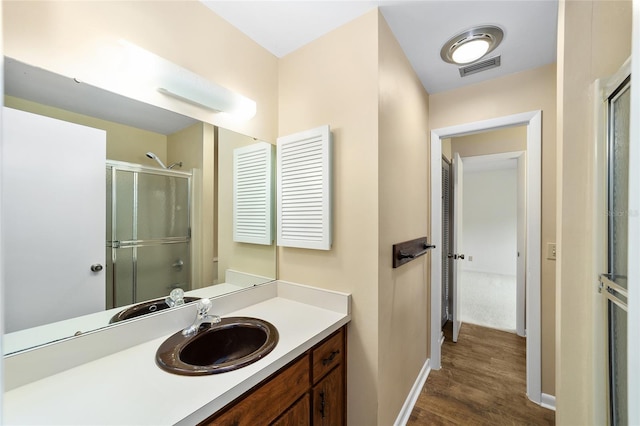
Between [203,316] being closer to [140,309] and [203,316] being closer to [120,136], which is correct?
[140,309]

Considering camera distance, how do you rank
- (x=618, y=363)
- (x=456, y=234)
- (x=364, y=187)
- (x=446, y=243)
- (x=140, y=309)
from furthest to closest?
(x=446, y=243) → (x=456, y=234) → (x=364, y=187) → (x=140, y=309) → (x=618, y=363)

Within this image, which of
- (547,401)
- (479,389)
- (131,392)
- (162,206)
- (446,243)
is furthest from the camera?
(446,243)

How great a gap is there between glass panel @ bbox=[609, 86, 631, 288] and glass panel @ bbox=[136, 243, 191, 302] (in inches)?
69.4

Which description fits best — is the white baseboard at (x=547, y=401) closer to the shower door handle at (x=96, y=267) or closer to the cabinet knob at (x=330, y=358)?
the cabinet knob at (x=330, y=358)

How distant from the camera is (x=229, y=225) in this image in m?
1.54

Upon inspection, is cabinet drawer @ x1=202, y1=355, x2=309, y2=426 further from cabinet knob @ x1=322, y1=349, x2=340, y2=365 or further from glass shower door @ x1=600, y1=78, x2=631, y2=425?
glass shower door @ x1=600, y1=78, x2=631, y2=425

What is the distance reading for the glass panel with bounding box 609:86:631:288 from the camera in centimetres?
89

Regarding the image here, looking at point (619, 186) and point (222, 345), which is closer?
point (619, 186)

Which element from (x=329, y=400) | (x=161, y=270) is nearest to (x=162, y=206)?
(x=161, y=270)

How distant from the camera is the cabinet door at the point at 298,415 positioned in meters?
1.04

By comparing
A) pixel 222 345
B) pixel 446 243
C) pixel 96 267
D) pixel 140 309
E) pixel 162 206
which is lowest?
pixel 222 345

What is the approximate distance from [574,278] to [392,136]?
106 centimetres

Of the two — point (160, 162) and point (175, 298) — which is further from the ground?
point (160, 162)

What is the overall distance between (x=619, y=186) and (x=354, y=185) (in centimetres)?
102
